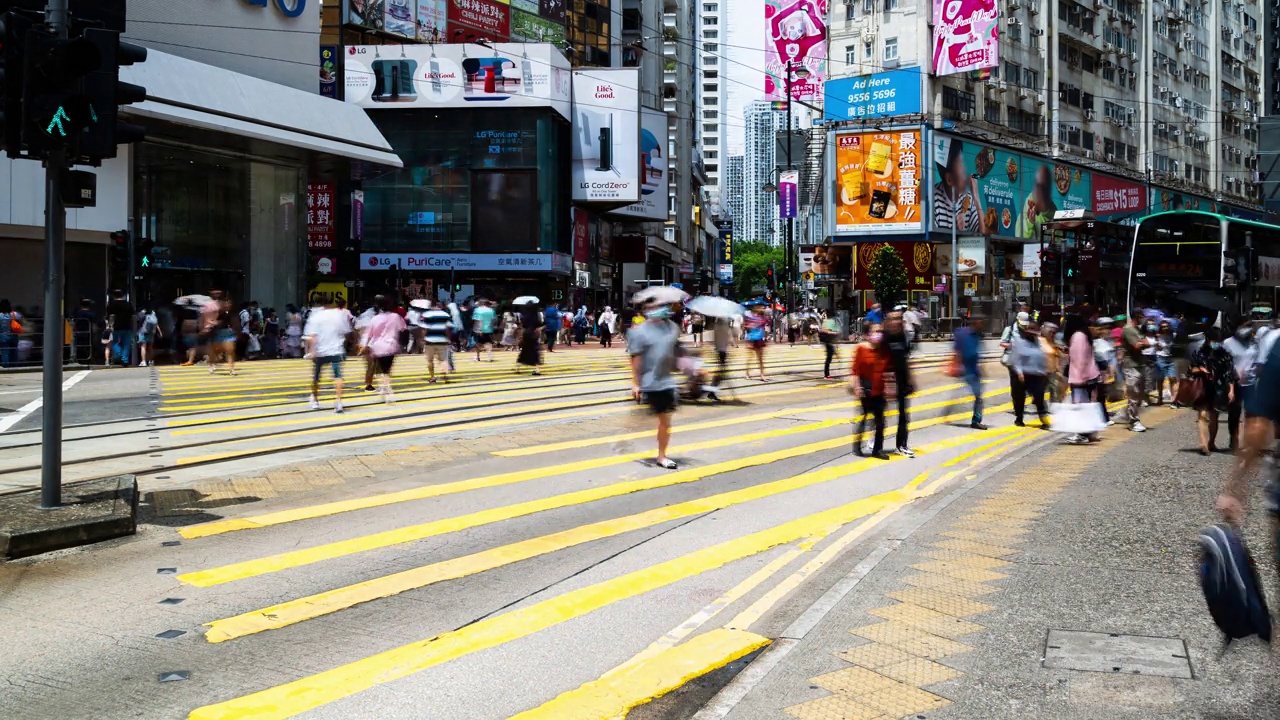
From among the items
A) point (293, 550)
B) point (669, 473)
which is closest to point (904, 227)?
point (669, 473)

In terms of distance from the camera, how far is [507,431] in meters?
14.3

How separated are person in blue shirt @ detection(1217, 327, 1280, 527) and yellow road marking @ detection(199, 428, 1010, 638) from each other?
4404 mm

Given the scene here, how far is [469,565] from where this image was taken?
7.39 metres

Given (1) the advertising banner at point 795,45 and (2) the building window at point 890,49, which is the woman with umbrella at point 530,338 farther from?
(2) the building window at point 890,49

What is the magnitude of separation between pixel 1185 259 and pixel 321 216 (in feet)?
123

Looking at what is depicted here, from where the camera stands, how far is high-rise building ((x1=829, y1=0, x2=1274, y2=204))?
61656mm

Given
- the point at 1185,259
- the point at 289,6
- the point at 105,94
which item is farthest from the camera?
the point at 289,6

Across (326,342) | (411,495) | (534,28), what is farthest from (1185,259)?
(534,28)

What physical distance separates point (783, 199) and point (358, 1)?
22.8 m

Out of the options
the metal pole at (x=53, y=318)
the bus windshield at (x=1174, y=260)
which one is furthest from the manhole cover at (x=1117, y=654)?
the bus windshield at (x=1174, y=260)

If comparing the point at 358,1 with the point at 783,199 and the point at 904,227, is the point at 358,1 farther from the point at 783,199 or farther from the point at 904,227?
the point at 904,227

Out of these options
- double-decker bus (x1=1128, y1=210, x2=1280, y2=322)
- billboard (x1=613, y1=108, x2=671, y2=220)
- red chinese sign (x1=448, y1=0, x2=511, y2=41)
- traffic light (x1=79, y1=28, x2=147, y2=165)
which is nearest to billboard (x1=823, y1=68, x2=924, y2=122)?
billboard (x1=613, y1=108, x2=671, y2=220)

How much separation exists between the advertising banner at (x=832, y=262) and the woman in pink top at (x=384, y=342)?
43228mm

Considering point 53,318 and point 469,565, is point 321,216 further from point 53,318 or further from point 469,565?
point 469,565
